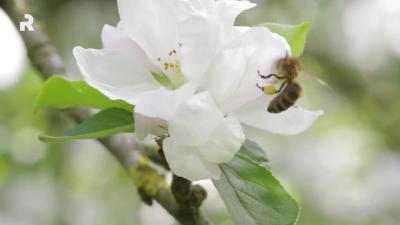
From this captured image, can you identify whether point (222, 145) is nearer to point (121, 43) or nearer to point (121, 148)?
point (121, 43)

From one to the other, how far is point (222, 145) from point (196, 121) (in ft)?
0.14

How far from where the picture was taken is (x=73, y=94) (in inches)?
37.2

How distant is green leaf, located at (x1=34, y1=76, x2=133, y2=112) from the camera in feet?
3.04

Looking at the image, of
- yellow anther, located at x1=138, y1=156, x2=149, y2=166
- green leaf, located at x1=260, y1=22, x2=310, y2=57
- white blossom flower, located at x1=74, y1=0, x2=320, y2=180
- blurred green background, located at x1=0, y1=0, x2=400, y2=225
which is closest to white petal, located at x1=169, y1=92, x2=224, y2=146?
white blossom flower, located at x1=74, y1=0, x2=320, y2=180

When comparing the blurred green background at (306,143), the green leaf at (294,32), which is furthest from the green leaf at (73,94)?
the blurred green background at (306,143)

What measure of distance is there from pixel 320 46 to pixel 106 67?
7.63 feet

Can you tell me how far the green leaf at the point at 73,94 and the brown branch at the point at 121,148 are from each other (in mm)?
147

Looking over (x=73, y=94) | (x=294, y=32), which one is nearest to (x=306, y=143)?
(x=294, y=32)

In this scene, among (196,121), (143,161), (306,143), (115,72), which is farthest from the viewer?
(306,143)

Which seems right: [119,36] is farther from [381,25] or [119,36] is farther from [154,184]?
[381,25]

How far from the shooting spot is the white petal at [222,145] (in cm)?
82

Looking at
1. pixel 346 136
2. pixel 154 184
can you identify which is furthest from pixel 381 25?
pixel 154 184

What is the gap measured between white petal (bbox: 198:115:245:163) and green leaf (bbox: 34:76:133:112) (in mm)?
141

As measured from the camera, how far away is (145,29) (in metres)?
0.91
